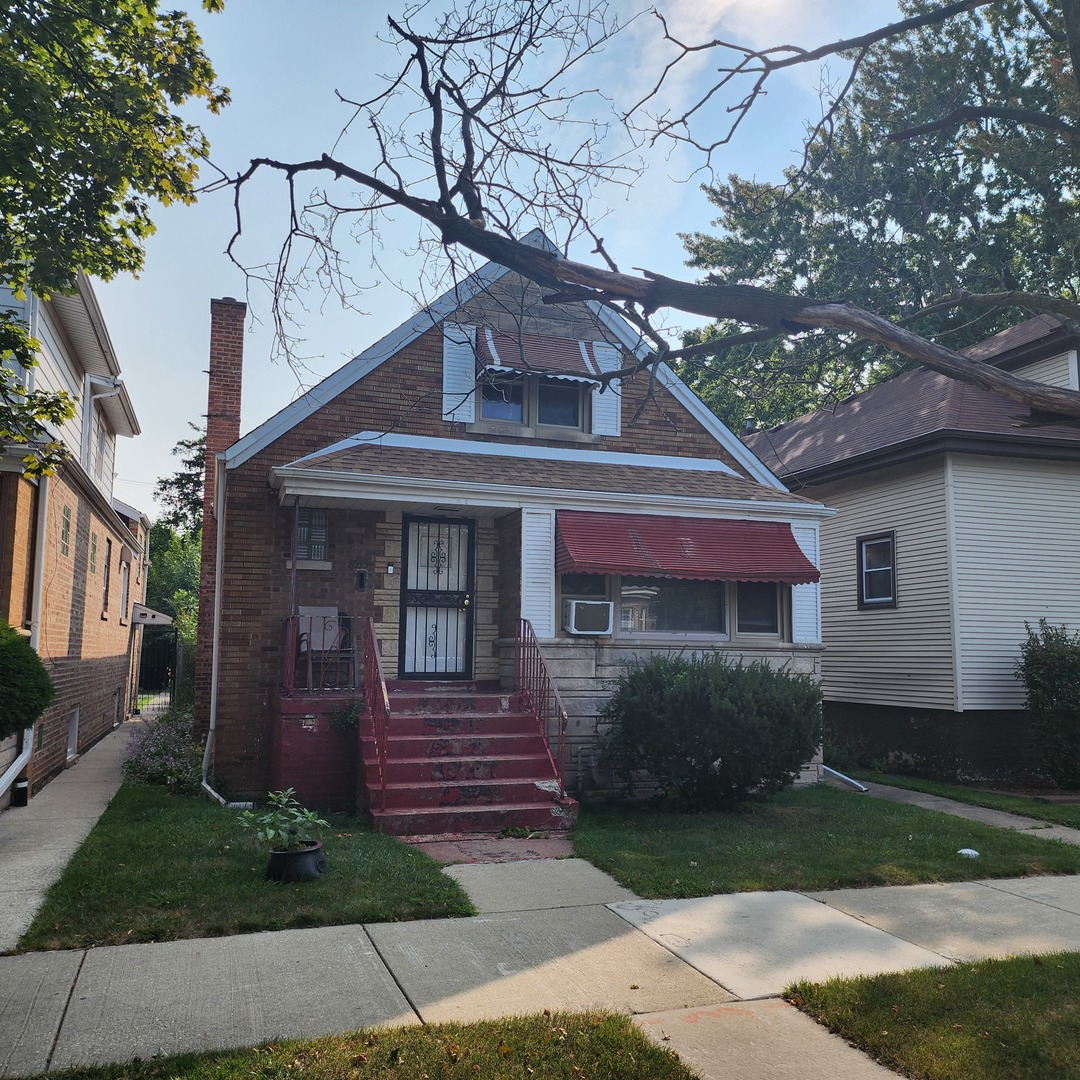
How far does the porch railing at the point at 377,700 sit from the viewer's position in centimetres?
919

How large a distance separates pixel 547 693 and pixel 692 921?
4.30 m

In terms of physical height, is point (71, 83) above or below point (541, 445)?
above

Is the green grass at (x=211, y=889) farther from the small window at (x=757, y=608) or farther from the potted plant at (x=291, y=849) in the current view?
the small window at (x=757, y=608)

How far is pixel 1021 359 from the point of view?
612 inches

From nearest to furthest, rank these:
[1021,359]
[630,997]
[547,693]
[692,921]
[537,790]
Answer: [630,997] < [692,921] < [537,790] < [547,693] < [1021,359]

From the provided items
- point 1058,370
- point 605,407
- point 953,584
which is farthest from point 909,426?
point 605,407

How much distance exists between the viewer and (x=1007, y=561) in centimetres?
1398

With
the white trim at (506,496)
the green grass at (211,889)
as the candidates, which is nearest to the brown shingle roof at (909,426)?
the white trim at (506,496)

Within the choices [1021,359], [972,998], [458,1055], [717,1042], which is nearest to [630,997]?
[717,1042]

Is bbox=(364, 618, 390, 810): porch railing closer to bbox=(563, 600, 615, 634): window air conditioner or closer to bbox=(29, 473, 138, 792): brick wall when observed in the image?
bbox=(563, 600, 615, 634): window air conditioner

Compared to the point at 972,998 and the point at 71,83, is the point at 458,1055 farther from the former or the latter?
the point at 71,83

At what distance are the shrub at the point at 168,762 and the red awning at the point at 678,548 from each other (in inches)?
194

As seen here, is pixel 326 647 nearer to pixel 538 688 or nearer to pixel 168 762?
pixel 168 762

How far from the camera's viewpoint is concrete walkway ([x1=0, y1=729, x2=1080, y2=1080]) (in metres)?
4.28
